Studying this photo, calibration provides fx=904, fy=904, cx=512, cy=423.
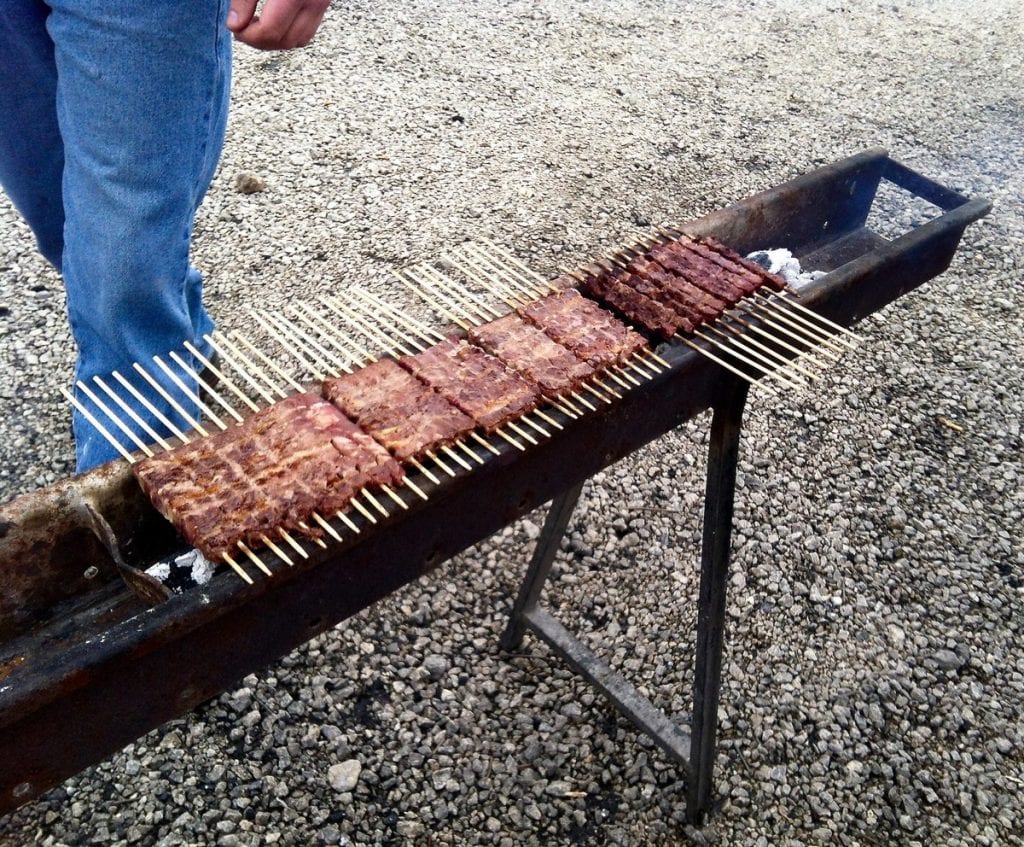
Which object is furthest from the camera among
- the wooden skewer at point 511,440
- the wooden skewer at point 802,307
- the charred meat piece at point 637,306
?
the wooden skewer at point 802,307

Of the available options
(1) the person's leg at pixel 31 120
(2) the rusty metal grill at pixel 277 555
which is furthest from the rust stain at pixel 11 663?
(1) the person's leg at pixel 31 120

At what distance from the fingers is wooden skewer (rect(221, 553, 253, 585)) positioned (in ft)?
5.70

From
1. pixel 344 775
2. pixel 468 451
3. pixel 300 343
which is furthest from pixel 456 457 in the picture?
pixel 344 775

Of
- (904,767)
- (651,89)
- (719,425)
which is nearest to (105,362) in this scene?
(719,425)

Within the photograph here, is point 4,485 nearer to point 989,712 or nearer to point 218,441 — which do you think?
point 218,441

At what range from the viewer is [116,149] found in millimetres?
3199

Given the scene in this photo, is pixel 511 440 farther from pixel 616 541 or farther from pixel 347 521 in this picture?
pixel 616 541

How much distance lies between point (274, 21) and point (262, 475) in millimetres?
1547

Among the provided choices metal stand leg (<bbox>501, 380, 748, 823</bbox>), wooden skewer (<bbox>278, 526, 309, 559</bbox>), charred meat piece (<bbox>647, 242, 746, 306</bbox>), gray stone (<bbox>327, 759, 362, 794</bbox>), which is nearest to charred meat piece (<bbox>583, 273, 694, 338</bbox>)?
charred meat piece (<bbox>647, 242, 746, 306</bbox>)

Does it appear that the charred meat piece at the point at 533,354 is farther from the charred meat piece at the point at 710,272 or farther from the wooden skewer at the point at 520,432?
the charred meat piece at the point at 710,272

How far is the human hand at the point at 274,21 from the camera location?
9.06 feet

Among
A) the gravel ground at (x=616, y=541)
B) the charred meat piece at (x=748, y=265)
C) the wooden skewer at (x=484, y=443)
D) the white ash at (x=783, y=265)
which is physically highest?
the charred meat piece at (x=748, y=265)

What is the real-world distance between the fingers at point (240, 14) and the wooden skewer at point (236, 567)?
5.70ft

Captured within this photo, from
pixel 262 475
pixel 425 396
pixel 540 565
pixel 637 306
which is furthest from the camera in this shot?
pixel 540 565
